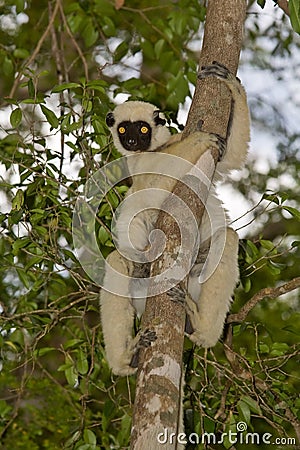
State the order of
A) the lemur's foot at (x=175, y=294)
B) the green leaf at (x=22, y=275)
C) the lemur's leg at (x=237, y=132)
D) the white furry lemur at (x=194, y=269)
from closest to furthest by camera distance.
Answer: the lemur's foot at (x=175, y=294) → the white furry lemur at (x=194, y=269) → the lemur's leg at (x=237, y=132) → the green leaf at (x=22, y=275)

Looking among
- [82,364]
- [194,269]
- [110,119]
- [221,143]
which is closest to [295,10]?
[221,143]

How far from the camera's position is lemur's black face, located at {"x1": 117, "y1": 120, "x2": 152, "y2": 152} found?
4.77 m

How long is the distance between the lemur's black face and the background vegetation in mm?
205

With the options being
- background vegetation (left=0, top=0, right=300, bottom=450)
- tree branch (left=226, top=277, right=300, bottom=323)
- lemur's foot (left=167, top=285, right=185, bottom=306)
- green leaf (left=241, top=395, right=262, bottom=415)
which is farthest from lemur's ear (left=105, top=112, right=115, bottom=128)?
green leaf (left=241, top=395, right=262, bottom=415)

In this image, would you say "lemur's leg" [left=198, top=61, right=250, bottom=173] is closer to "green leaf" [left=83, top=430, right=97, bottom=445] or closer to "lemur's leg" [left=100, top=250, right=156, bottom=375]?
"lemur's leg" [left=100, top=250, right=156, bottom=375]

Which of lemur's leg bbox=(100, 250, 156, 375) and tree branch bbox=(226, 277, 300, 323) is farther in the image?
lemur's leg bbox=(100, 250, 156, 375)

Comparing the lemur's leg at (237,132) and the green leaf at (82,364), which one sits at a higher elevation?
the lemur's leg at (237,132)

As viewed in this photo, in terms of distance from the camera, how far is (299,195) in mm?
7605

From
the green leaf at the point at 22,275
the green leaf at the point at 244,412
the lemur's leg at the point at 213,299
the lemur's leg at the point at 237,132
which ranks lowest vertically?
the green leaf at the point at 244,412

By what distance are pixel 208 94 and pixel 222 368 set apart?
1.62m

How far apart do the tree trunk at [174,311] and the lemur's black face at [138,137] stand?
3.51 ft

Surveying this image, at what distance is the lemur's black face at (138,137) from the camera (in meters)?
4.77

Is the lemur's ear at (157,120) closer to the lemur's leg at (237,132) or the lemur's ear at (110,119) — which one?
the lemur's ear at (110,119)

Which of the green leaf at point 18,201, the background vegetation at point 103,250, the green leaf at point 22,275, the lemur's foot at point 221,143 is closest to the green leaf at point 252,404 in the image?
the background vegetation at point 103,250
